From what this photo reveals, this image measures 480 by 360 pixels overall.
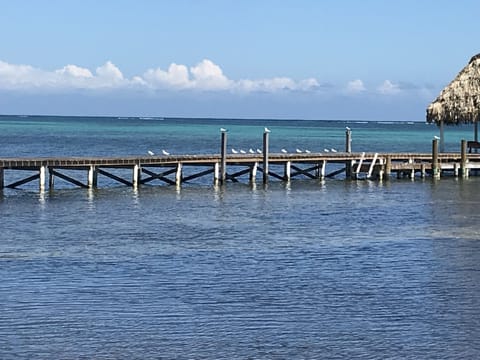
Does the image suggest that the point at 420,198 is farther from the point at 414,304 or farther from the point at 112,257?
the point at 414,304

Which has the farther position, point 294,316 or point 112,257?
point 112,257

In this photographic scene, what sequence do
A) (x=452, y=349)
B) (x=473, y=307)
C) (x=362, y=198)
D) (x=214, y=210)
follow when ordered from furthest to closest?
(x=362, y=198) < (x=214, y=210) < (x=473, y=307) < (x=452, y=349)

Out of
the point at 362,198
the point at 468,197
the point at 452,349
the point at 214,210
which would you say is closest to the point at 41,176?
the point at 214,210

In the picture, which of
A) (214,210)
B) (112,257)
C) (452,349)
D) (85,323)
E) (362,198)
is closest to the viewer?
(452,349)

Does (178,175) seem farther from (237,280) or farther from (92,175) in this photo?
(237,280)

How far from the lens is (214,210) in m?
32.9

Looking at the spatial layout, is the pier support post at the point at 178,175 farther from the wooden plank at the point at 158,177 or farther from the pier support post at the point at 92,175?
the pier support post at the point at 92,175

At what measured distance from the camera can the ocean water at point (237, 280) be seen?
14.4 metres

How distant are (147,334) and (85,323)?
1.17 metres

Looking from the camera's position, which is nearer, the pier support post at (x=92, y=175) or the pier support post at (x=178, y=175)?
the pier support post at (x=92, y=175)

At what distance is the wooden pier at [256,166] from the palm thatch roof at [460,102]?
2.05 meters

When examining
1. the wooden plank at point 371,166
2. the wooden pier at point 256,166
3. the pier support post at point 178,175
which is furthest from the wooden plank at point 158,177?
the wooden plank at point 371,166

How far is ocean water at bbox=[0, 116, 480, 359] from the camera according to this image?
1441 centimetres

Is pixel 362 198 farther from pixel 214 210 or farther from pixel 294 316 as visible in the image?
pixel 294 316
